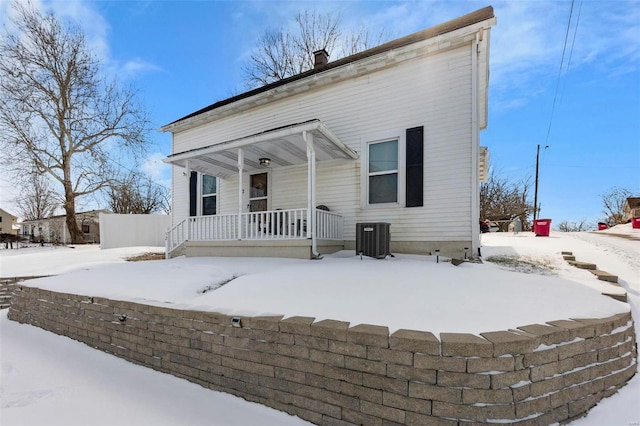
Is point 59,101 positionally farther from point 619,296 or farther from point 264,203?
point 619,296

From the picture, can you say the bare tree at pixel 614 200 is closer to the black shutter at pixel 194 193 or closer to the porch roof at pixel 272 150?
the porch roof at pixel 272 150

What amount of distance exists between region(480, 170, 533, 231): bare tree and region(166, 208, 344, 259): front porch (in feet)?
63.2

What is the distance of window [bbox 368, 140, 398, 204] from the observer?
666 cm

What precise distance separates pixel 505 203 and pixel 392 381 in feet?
80.0

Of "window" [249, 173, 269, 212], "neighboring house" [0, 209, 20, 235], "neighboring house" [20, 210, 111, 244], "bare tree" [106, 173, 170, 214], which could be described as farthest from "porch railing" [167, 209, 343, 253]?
"neighboring house" [0, 209, 20, 235]

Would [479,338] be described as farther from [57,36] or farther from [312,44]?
[57,36]

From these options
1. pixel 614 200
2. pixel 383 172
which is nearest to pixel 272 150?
pixel 383 172

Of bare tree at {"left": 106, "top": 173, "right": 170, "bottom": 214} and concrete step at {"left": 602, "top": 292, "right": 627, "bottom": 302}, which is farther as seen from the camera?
bare tree at {"left": 106, "top": 173, "right": 170, "bottom": 214}

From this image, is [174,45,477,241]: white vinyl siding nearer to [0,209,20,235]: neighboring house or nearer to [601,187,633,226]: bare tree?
[601,187,633,226]: bare tree

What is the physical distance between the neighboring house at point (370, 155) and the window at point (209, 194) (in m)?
1.21

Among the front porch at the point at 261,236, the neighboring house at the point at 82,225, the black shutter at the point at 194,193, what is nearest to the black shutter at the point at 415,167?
the front porch at the point at 261,236

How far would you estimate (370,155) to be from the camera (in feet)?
22.7

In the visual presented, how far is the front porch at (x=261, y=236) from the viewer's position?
609 cm

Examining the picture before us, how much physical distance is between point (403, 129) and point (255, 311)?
5.15 m
